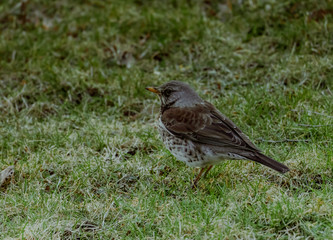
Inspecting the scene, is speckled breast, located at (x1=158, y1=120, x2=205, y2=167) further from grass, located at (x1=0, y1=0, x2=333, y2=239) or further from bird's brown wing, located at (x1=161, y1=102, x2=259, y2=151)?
grass, located at (x1=0, y1=0, x2=333, y2=239)

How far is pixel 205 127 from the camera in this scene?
4734 millimetres

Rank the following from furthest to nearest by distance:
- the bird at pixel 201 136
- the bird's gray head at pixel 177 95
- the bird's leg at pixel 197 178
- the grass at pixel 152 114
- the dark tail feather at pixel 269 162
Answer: the bird's gray head at pixel 177 95, the bird's leg at pixel 197 178, the bird at pixel 201 136, the dark tail feather at pixel 269 162, the grass at pixel 152 114

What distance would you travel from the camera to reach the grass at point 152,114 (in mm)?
3904

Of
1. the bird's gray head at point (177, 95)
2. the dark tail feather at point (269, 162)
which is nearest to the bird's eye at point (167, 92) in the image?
the bird's gray head at point (177, 95)

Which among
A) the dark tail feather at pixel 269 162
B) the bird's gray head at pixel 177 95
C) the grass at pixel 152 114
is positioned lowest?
the grass at pixel 152 114

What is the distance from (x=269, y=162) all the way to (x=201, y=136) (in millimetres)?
759

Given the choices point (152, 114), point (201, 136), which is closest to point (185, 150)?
point (201, 136)

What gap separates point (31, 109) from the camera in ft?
22.1

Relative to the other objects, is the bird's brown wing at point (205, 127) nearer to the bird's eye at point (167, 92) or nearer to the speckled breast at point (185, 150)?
the speckled breast at point (185, 150)

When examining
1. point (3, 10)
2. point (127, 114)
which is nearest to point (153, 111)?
point (127, 114)

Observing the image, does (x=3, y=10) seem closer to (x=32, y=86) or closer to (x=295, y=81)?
(x=32, y=86)

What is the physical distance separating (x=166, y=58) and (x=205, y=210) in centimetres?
431

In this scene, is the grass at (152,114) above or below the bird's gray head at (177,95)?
below

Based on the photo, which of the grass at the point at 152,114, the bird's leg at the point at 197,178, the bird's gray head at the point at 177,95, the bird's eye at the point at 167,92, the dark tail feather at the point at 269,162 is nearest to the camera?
the grass at the point at 152,114
